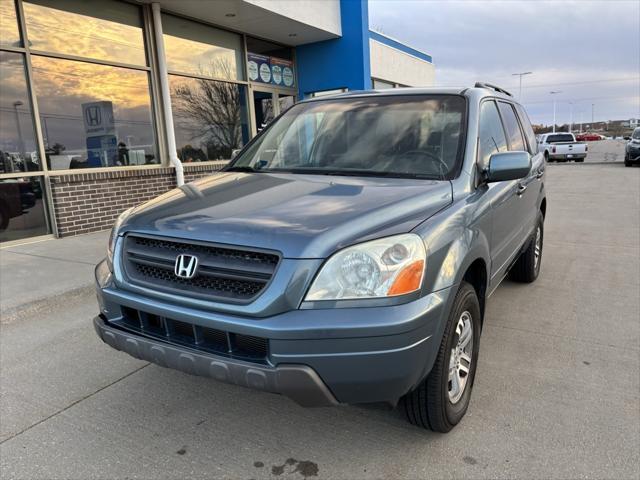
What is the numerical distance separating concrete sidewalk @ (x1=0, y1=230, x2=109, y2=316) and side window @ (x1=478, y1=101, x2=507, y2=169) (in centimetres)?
403

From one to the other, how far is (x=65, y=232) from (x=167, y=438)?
610 centimetres

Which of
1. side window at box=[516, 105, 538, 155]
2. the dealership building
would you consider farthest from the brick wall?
side window at box=[516, 105, 538, 155]

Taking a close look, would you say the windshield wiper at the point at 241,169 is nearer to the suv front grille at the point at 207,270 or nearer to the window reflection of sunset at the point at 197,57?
the suv front grille at the point at 207,270

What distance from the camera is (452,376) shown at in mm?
2664

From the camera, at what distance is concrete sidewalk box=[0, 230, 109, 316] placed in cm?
487

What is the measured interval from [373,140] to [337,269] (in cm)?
143

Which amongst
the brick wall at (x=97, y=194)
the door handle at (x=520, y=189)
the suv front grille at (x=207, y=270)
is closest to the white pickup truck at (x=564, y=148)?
the brick wall at (x=97, y=194)

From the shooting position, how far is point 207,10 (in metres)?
9.62

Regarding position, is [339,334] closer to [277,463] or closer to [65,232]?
[277,463]

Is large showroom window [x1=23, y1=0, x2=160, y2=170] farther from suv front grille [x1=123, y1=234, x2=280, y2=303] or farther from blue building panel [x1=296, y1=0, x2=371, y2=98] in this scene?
suv front grille [x1=123, y1=234, x2=280, y2=303]

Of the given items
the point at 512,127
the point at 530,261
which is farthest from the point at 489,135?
the point at 530,261

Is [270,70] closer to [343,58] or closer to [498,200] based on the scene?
[343,58]

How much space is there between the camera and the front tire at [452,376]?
2393 mm

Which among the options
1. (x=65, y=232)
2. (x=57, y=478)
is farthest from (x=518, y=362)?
(x=65, y=232)
